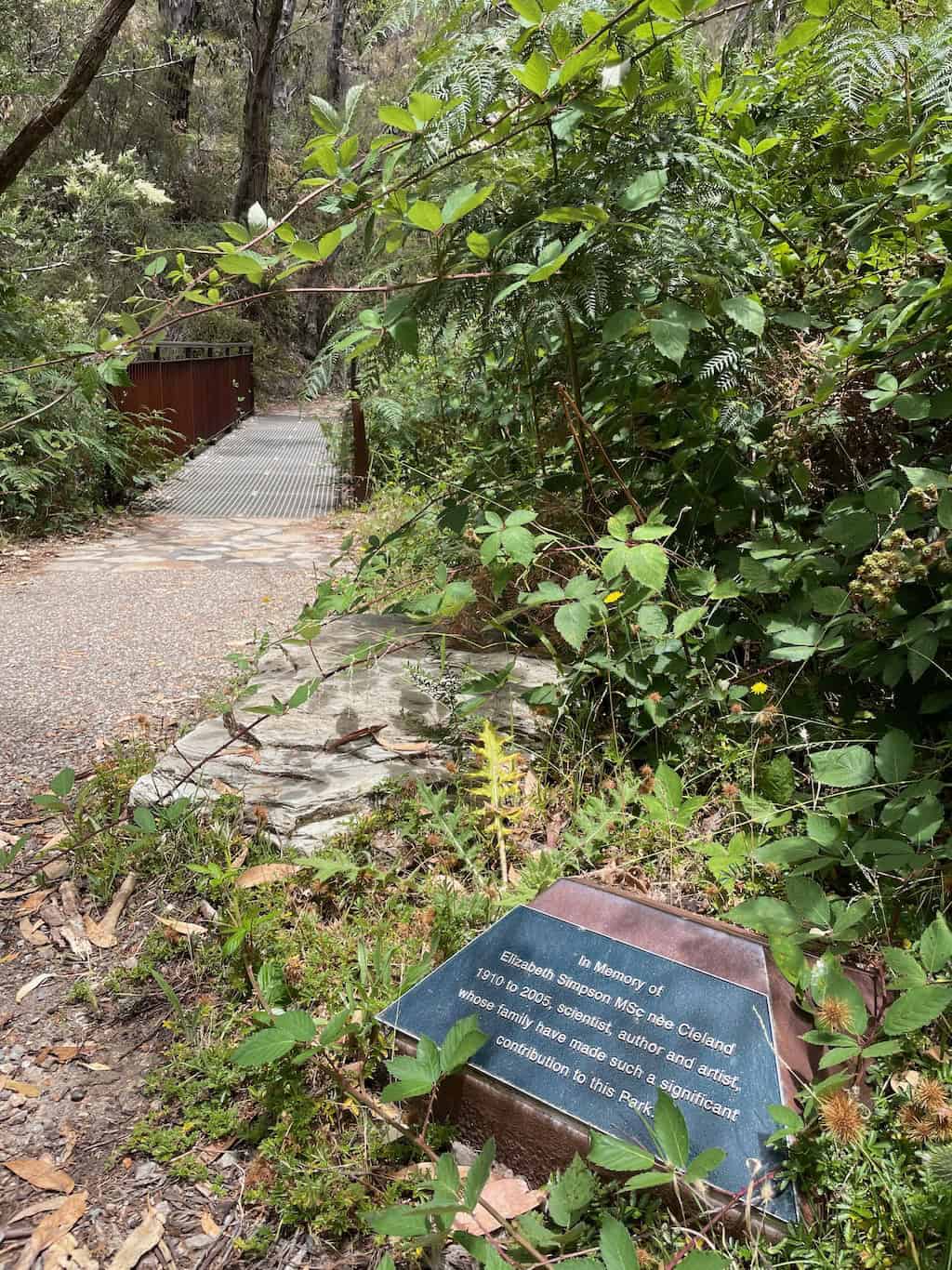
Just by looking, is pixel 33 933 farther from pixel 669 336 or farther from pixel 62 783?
pixel 669 336

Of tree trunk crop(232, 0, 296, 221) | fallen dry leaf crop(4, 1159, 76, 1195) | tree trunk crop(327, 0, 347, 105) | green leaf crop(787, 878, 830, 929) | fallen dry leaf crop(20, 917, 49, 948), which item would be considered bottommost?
fallen dry leaf crop(4, 1159, 76, 1195)

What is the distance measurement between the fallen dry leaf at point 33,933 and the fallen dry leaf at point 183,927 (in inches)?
13.5

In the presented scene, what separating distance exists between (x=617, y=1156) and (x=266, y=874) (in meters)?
1.33

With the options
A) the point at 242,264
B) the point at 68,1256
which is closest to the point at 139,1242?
the point at 68,1256

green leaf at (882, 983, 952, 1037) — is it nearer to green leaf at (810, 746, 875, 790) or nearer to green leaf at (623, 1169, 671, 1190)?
green leaf at (623, 1169, 671, 1190)

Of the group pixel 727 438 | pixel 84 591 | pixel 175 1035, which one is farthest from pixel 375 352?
pixel 84 591

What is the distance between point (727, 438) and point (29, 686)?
3161 mm

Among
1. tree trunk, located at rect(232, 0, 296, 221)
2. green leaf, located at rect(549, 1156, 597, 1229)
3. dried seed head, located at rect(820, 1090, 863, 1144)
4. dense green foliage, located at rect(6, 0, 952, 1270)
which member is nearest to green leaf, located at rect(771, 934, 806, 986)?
dense green foliage, located at rect(6, 0, 952, 1270)

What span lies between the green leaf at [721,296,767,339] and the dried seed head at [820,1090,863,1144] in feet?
5.44

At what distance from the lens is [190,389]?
444 inches

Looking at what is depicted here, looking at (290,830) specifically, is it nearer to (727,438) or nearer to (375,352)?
(375,352)

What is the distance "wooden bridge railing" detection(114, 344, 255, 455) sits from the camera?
30.9 feet

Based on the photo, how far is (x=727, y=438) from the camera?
275cm

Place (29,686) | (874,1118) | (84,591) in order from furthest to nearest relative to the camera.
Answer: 1. (84,591)
2. (29,686)
3. (874,1118)
